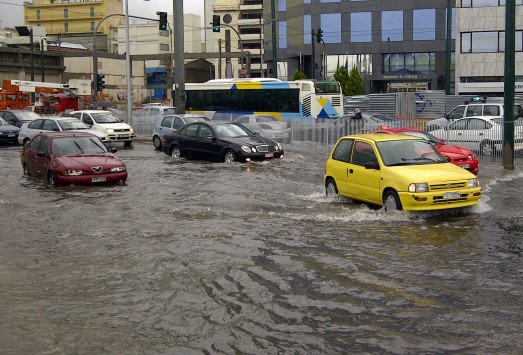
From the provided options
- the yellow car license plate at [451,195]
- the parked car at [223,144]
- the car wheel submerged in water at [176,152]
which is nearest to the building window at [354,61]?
the car wheel submerged in water at [176,152]

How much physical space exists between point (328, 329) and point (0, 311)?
377 centimetres

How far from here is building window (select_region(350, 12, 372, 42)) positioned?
223 feet

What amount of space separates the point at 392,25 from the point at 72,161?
52937mm

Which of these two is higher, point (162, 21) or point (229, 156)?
point (162, 21)

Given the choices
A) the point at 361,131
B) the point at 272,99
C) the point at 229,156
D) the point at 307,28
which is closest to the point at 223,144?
the point at 229,156

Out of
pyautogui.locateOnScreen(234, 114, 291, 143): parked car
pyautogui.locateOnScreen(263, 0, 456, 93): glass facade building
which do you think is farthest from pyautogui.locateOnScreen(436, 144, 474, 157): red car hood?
pyautogui.locateOnScreen(263, 0, 456, 93): glass facade building

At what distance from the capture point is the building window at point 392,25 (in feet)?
221

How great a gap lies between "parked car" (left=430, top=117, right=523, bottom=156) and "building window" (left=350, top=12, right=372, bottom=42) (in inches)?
1715

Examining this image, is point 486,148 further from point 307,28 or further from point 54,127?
point 307,28

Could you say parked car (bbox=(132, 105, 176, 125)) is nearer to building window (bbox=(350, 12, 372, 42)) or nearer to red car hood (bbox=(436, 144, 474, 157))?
red car hood (bbox=(436, 144, 474, 157))

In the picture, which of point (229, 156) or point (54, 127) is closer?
point (229, 156)

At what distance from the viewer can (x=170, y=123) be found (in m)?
31.1

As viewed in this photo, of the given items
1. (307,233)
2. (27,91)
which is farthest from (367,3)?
(307,233)

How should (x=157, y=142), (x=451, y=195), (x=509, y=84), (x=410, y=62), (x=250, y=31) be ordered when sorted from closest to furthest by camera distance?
(x=451, y=195)
(x=509, y=84)
(x=157, y=142)
(x=410, y=62)
(x=250, y=31)
